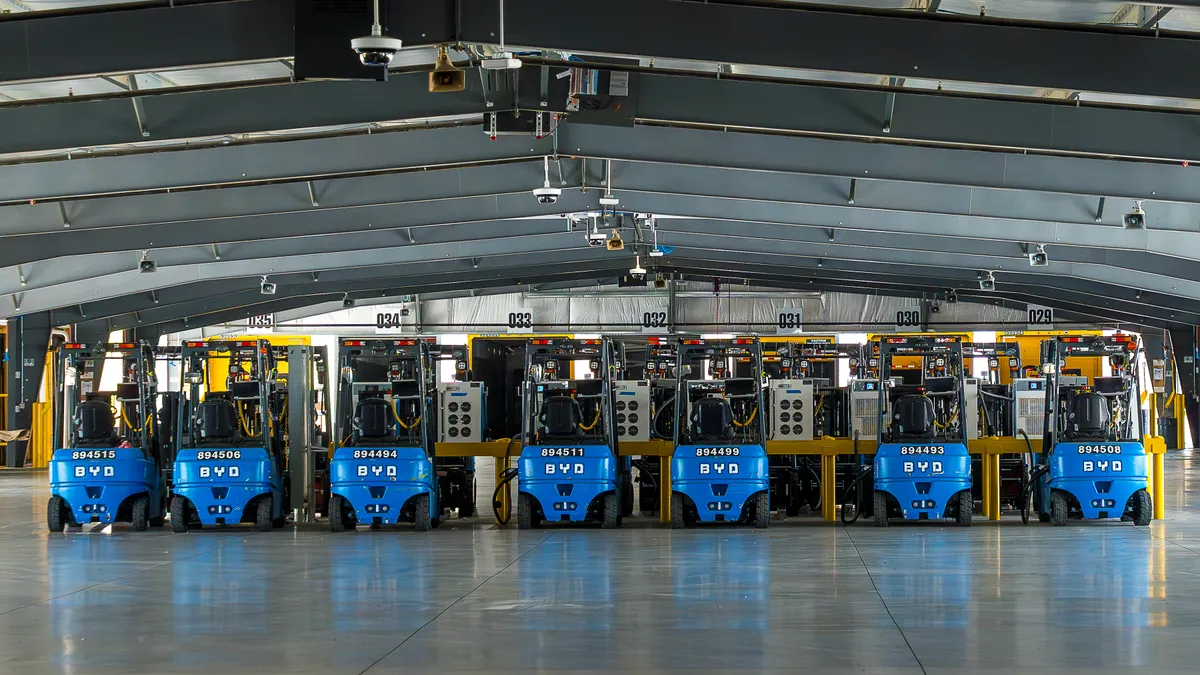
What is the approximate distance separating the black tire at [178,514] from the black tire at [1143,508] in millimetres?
11529

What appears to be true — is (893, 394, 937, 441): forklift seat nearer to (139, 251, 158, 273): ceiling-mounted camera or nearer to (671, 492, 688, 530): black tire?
(671, 492, 688, 530): black tire

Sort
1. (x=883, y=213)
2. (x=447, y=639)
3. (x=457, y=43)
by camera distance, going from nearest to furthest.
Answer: (x=447, y=639), (x=457, y=43), (x=883, y=213)

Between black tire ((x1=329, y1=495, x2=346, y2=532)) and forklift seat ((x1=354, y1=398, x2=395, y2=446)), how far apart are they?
702mm

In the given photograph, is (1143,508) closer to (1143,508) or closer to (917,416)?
(1143,508)

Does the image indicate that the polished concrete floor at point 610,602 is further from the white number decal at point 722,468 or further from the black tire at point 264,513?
the white number decal at point 722,468

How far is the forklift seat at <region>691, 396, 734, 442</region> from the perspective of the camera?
53.0ft

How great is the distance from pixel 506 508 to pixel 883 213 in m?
7.62

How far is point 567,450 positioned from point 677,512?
157 cm

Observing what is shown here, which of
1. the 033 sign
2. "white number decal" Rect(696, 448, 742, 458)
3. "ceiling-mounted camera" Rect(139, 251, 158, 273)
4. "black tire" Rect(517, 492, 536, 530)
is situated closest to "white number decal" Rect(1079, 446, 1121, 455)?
"white number decal" Rect(696, 448, 742, 458)

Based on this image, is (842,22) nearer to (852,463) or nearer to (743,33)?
(743,33)

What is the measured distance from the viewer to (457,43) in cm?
1034

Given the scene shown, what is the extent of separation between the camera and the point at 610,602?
10211mm

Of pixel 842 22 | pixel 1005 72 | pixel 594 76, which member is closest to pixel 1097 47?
pixel 1005 72

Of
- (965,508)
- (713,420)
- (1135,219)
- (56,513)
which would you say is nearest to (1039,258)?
(1135,219)
